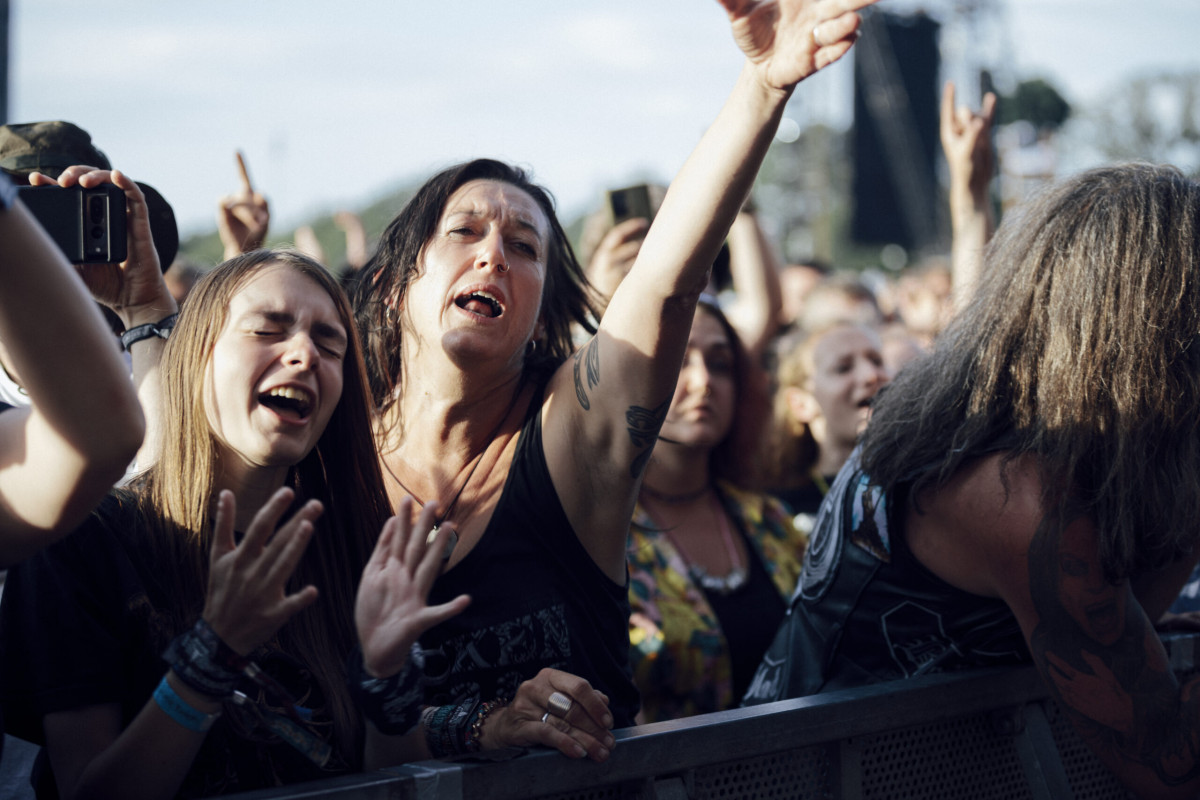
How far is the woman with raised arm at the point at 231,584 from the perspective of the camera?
1481 millimetres

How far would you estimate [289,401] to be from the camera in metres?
1.99

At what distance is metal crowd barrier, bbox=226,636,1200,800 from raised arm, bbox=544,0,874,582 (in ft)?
1.38

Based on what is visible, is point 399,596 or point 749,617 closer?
point 399,596

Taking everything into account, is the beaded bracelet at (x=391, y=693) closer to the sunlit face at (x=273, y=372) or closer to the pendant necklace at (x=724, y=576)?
the sunlit face at (x=273, y=372)

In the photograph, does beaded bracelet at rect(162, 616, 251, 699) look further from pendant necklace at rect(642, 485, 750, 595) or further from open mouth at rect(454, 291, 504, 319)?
pendant necklace at rect(642, 485, 750, 595)

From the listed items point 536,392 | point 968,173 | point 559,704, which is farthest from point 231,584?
point 968,173

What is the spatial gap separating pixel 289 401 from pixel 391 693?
0.68 metres

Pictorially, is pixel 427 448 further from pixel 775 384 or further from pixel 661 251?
pixel 775 384

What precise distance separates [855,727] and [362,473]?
105 centimetres

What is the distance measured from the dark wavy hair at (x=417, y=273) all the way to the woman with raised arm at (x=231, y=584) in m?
0.38

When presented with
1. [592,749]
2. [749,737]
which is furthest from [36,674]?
[749,737]

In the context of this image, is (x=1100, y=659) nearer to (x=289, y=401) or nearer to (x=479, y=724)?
(x=479, y=724)

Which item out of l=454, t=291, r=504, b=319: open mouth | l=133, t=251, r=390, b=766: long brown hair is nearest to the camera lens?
l=133, t=251, r=390, b=766: long brown hair

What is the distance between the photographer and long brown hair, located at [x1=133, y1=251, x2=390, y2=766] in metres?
1.83
